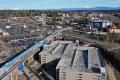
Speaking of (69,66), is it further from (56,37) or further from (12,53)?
(56,37)

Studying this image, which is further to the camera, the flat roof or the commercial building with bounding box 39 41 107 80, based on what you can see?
the flat roof

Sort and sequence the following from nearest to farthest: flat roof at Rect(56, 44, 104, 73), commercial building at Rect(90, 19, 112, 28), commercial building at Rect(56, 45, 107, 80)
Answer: commercial building at Rect(56, 45, 107, 80), flat roof at Rect(56, 44, 104, 73), commercial building at Rect(90, 19, 112, 28)

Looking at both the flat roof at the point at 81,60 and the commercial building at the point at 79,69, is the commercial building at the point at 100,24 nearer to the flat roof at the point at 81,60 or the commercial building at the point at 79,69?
the flat roof at the point at 81,60

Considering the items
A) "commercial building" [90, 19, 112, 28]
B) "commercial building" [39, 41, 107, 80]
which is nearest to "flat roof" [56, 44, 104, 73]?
"commercial building" [39, 41, 107, 80]

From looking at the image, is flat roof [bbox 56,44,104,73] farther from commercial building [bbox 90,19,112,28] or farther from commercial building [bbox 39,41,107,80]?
commercial building [bbox 90,19,112,28]

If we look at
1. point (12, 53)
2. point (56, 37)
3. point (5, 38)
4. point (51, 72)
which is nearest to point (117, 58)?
point (51, 72)

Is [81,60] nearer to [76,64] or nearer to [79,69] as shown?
[76,64]

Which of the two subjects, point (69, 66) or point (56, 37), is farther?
point (56, 37)

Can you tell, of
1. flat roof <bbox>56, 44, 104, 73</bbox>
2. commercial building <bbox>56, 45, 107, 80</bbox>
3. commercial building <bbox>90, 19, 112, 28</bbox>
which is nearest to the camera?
commercial building <bbox>56, 45, 107, 80</bbox>

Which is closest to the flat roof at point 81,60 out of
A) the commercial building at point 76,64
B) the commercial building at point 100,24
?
the commercial building at point 76,64

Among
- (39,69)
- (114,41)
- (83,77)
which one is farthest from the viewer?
(114,41)

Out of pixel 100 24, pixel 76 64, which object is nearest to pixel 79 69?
pixel 76 64
